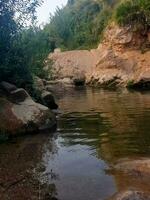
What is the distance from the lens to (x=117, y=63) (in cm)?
4975

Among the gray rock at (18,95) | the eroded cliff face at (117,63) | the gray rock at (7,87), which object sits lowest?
the eroded cliff face at (117,63)

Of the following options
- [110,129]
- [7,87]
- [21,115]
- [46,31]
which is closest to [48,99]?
[7,87]

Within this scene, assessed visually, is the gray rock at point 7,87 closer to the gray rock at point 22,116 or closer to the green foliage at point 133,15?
the gray rock at point 22,116

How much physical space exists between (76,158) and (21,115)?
534 centimetres

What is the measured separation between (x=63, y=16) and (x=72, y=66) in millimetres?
30495

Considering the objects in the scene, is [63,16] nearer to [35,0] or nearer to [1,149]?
[35,0]

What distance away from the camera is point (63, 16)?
8606cm

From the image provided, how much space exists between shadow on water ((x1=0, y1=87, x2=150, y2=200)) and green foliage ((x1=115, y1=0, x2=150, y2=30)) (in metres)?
30.3

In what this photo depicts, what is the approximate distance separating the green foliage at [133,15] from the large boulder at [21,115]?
1298 inches

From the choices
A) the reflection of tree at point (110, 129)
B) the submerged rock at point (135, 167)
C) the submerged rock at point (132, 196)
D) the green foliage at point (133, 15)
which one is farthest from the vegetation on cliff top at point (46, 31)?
the submerged rock at point (132, 196)

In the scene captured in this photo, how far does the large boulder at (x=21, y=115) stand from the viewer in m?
17.1

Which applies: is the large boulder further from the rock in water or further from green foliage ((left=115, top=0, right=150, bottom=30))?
green foliage ((left=115, top=0, right=150, bottom=30))

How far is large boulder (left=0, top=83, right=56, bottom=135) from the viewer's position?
56.2 feet

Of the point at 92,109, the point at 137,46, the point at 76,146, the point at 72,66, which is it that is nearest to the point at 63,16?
the point at 72,66
